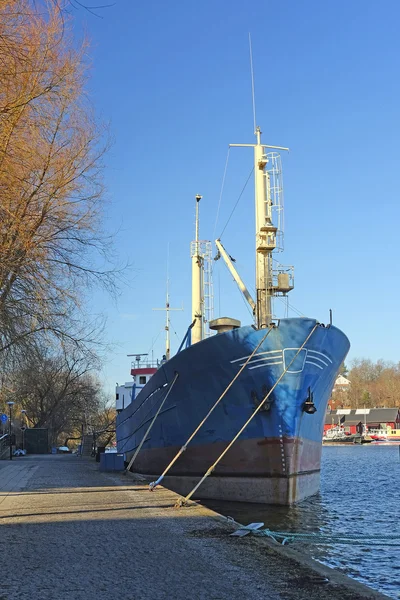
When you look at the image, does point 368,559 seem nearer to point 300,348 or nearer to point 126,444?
point 300,348

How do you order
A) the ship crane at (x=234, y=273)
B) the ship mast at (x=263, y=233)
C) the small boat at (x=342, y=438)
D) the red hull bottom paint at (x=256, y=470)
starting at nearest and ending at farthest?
the red hull bottom paint at (x=256, y=470)
the ship mast at (x=263, y=233)
the ship crane at (x=234, y=273)
the small boat at (x=342, y=438)

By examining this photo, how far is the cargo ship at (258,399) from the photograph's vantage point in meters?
14.9

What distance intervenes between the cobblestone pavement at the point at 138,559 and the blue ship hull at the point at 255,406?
4.57 m

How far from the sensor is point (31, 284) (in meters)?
12.9

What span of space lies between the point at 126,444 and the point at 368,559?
62.8 ft

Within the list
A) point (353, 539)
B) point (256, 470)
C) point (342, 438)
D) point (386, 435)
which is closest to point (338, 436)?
point (342, 438)

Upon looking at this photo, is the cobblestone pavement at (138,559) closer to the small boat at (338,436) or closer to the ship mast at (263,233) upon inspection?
the ship mast at (263,233)

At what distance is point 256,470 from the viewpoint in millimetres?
15047

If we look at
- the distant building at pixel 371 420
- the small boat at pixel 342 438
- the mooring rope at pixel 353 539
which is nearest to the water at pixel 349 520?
the mooring rope at pixel 353 539

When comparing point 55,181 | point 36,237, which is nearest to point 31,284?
point 36,237

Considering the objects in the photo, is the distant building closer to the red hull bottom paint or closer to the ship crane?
the ship crane

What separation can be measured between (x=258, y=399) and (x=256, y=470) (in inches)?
61.9

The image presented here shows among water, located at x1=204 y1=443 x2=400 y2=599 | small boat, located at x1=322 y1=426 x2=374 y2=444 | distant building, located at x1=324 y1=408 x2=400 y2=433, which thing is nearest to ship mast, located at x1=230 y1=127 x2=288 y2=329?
water, located at x1=204 y1=443 x2=400 y2=599

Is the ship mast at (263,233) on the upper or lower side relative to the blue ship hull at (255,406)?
upper
